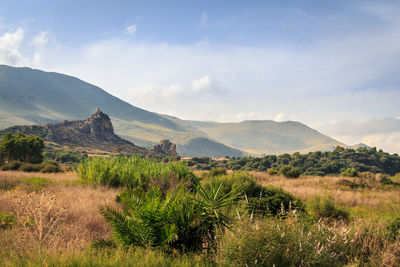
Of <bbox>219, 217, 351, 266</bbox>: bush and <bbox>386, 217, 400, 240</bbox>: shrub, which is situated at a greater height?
<bbox>219, 217, 351, 266</bbox>: bush

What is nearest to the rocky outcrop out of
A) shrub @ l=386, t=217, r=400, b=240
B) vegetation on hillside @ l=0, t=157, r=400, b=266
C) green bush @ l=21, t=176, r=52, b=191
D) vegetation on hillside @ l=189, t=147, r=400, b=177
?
vegetation on hillside @ l=189, t=147, r=400, b=177

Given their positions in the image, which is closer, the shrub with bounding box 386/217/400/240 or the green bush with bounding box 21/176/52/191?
the shrub with bounding box 386/217/400/240

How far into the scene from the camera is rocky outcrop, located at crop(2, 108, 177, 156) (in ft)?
310

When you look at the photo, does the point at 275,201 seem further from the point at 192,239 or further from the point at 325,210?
the point at 192,239

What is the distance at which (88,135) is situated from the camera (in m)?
110

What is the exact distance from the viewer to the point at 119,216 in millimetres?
5598

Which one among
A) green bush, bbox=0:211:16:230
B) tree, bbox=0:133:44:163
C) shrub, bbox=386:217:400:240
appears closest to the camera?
green bush, bbox=0:211:16:230

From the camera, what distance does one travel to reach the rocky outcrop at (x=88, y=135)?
310 feet

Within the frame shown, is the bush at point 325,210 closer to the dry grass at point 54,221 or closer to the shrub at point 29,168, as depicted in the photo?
the dry grass at point 54,221

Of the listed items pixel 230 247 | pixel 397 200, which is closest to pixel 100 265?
pixel 230 247

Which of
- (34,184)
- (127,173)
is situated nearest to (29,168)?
(34,184)

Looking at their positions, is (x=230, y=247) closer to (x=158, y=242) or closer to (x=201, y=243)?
(x=201, y=243)

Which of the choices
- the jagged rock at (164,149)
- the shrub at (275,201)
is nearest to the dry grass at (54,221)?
the shrub at (275,201)

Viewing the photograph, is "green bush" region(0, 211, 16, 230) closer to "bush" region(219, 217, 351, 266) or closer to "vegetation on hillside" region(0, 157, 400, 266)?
"vegetation on hillside" region(0, 157, 400, 266)
